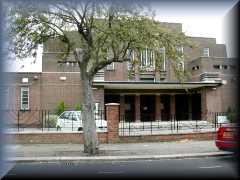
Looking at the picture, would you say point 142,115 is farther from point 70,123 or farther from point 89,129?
point 89,129

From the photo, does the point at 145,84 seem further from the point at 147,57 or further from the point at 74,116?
the point at 147,57

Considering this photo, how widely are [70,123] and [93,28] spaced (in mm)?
8568

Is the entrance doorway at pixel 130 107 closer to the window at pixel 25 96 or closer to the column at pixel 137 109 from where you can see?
the column at pixel 137 109

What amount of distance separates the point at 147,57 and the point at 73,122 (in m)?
8.31

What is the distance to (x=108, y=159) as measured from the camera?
11805 millimetres

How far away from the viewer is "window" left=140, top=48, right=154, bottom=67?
12.1 m

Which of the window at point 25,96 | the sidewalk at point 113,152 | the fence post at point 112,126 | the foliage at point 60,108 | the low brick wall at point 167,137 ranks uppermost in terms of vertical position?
the window at point 25,96

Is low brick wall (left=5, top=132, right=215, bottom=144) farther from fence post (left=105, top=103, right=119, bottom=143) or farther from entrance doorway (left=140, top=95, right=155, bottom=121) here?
entrance doorway (left=140, top=95, right=155, bottom=121)

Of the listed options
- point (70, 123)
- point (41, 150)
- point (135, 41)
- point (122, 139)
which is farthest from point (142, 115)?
point (135, 41)

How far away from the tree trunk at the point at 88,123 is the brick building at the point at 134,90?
47.9ft

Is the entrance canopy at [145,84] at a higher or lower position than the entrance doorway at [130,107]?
higher

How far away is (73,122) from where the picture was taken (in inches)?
779

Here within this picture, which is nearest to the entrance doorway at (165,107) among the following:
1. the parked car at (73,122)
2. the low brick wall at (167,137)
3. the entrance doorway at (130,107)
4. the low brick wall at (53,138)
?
the entrance doorway at (130,107)

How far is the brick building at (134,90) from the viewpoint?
2919 cm
